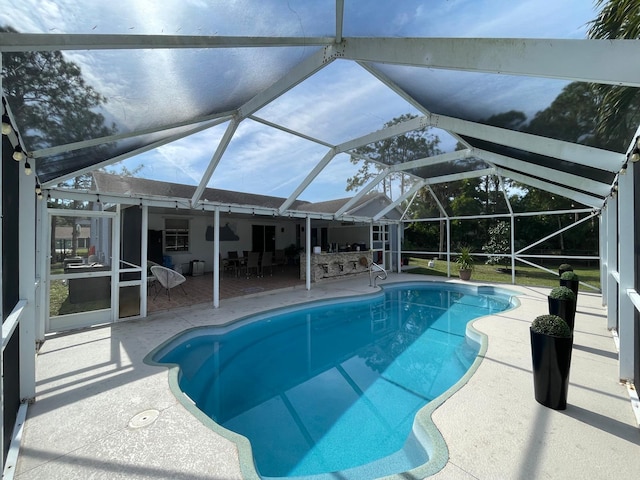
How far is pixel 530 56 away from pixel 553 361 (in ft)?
10.5

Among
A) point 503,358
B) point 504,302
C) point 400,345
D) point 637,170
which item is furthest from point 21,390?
point 504,302

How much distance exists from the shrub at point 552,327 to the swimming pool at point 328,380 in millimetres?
1486

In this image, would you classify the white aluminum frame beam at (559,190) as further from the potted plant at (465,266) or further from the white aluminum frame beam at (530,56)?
the white aluminum frame beam at (530,56)

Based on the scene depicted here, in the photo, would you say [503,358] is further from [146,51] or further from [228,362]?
[146,51]

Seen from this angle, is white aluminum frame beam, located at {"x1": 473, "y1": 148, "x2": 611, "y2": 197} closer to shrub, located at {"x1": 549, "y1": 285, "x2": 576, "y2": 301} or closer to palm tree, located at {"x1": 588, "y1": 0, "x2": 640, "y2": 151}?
shrub, located at {"x1": 549, "y1": 285, "x2": 576, "y2": 301}

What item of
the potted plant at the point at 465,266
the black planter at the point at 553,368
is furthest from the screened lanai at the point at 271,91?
the potted plant at the point at 465,266

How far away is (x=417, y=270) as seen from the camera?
16.2 m

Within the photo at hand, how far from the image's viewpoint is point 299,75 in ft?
12.6

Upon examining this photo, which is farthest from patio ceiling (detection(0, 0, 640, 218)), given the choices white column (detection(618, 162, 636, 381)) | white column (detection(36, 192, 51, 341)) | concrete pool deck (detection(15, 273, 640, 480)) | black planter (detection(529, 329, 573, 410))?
concrete pool deck (detection(15, 273, 640, 480))

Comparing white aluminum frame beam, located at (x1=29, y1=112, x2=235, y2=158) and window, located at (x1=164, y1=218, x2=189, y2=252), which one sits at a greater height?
white aluminum frame beam, located at (x1=29, y1=112, x2=235, y2=158)

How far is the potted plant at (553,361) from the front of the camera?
311 centimetres

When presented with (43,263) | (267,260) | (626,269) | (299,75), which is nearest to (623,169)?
(626,269)

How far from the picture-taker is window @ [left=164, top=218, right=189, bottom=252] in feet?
40.8

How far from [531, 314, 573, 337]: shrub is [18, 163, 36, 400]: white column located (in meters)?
5.95
